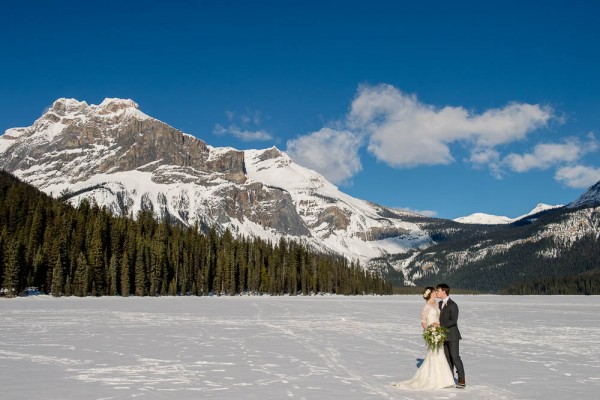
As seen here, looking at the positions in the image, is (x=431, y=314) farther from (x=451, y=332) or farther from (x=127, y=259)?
(x=127, y=259)

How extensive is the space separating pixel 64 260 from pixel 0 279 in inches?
433

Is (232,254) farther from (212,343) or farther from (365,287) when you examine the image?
(212,343)

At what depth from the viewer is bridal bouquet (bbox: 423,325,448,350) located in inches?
597

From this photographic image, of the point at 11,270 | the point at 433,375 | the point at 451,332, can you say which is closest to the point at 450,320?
the point at 451,332

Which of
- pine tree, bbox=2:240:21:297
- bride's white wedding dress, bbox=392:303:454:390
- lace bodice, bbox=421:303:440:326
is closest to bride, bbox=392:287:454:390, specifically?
bride's white wedding dress, bbox=392:303:454:390

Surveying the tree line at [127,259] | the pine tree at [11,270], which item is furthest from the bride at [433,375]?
the tree line at [127,259]

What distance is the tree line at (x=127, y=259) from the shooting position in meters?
90.4

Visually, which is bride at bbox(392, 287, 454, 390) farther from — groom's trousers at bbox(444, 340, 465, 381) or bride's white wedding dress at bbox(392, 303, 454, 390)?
groom's trousers at bbox(444, 340, 465, 381)

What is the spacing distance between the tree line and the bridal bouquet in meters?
79.6

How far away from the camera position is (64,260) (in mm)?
91688

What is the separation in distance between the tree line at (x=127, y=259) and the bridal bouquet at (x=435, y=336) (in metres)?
79.6

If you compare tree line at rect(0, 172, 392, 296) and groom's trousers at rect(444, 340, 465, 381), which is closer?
groom's trousers at rect(444, 340, 465, 381)

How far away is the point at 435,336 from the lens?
50.3 ft

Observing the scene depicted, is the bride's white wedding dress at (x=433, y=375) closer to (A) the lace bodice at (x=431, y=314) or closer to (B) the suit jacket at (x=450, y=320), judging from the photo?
(B) the suit jacket at (x=450, y=320)
